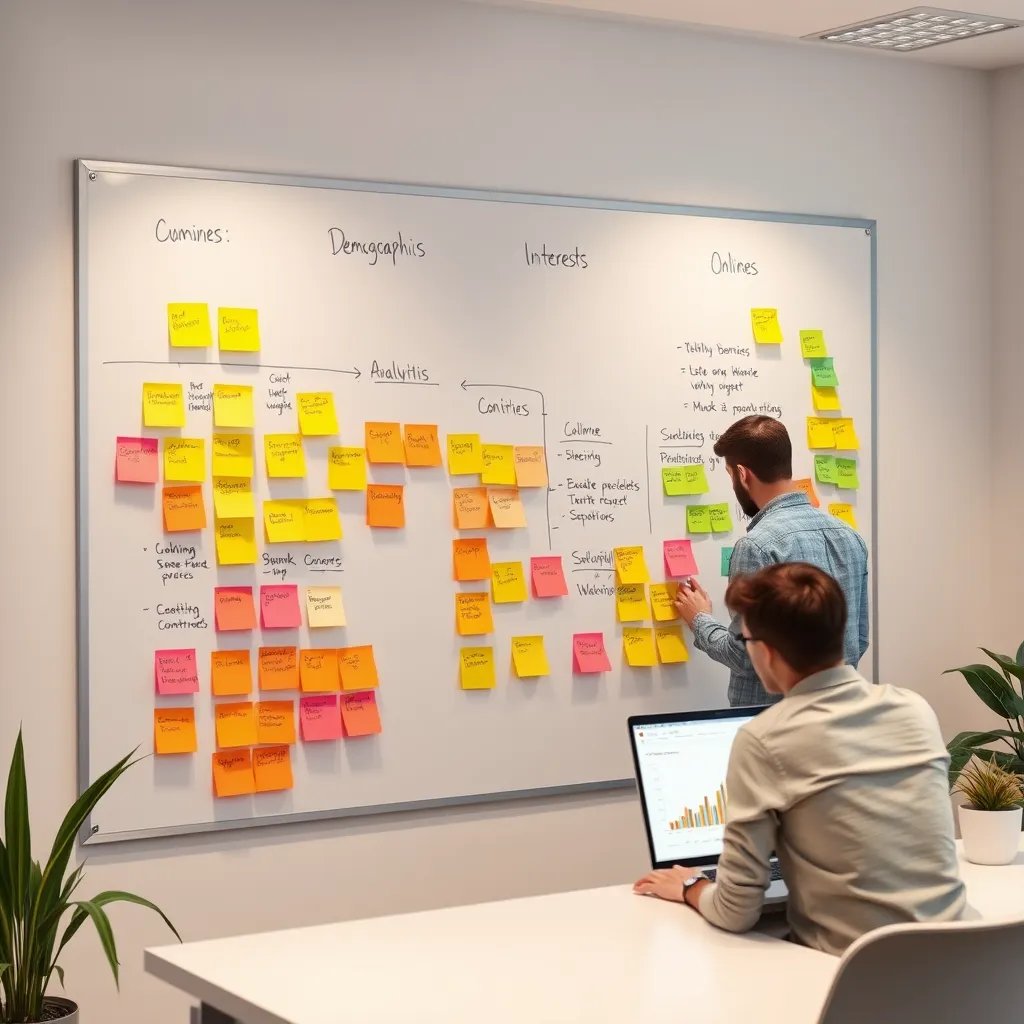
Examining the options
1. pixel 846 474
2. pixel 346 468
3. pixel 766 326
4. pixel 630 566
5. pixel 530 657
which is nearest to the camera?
pixel 346 468

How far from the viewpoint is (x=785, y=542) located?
3.38 m

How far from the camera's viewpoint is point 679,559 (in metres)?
3.97

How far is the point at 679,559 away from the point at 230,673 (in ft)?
4.19

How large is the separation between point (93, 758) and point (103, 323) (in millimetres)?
971

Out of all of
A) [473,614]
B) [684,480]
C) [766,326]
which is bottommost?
[473,614]

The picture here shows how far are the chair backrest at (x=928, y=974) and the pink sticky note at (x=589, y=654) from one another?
2.20m

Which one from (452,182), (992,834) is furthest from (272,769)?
(992,834)

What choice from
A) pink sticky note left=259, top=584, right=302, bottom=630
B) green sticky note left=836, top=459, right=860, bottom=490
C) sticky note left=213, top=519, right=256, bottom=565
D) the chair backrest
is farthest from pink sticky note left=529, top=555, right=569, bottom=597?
the chair backrest

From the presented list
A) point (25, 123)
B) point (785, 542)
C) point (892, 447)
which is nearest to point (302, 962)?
point (785, 542)

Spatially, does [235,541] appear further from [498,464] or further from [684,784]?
[684,784]

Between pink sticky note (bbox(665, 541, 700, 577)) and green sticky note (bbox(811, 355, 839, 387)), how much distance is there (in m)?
0.65

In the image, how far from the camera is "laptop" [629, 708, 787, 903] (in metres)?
2.43

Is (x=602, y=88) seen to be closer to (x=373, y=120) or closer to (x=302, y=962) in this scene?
(x=373, y=120)

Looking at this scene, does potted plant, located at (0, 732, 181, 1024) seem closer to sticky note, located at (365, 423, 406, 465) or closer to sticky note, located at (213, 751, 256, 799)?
sticky note, located at (213, 751, 256, 799)
